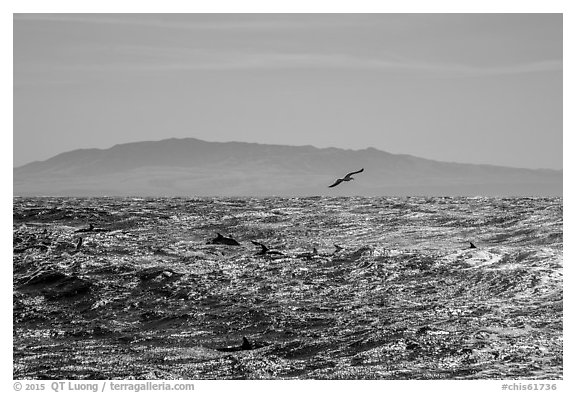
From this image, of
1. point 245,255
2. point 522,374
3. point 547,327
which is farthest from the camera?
point 245,255

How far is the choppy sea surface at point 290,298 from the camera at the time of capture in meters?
34.1

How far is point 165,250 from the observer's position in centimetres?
5619

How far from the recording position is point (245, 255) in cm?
5388

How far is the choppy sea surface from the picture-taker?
112 ft

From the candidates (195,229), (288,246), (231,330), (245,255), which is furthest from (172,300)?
(195,229)

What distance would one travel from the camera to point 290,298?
44.3 m

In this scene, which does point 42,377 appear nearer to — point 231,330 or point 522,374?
point 231,330

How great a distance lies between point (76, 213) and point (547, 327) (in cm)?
4424

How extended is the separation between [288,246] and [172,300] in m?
14.7

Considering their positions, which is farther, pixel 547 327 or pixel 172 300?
pixel 172 300

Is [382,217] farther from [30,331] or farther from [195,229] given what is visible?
[30,331]

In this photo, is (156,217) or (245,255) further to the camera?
(156,217)

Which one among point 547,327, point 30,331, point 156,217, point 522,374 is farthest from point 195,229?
point 522,374

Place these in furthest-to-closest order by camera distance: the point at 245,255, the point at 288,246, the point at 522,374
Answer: the point at 288,246 < the point at 245,255 < the point at 522,374
